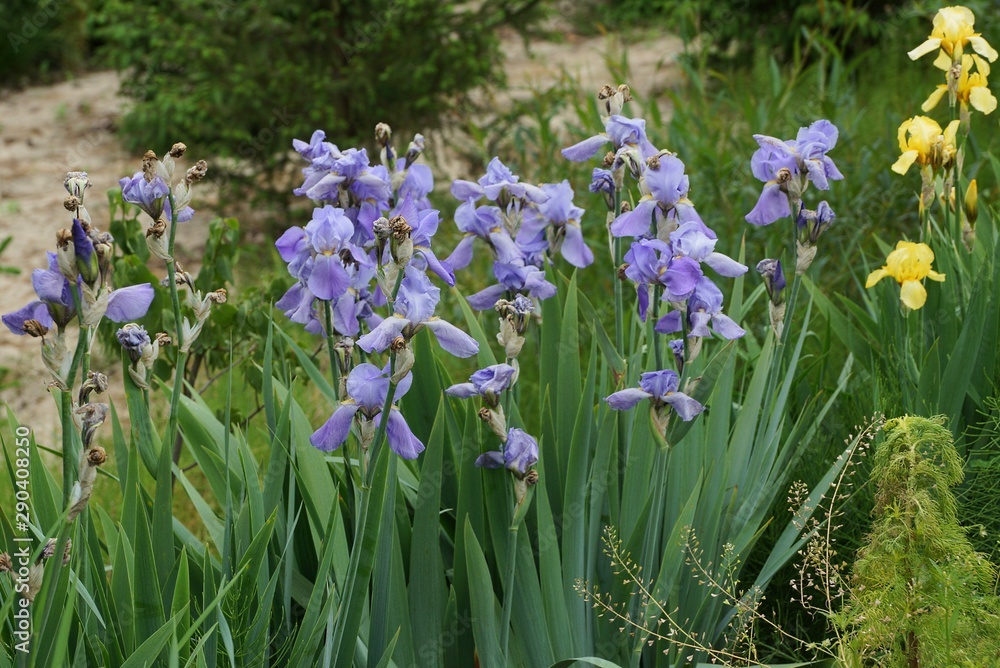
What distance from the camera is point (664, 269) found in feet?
4.71

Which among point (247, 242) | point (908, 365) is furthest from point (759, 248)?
point (247, 242)

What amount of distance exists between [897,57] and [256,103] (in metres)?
3.36

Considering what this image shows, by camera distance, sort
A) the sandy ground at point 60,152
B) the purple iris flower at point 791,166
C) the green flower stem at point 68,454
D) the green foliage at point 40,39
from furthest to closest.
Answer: the green foliage at point 40,39
the sandy ground at point 60,152
the purple iris flower at point 791,166
the green flower stem at point 68,454

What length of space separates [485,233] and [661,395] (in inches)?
19.2

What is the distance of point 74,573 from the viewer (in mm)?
1252

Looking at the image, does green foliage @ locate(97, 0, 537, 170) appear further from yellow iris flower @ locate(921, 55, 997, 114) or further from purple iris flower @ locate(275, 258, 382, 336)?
purple iris flower @ locate(275, 258, 382, 336)

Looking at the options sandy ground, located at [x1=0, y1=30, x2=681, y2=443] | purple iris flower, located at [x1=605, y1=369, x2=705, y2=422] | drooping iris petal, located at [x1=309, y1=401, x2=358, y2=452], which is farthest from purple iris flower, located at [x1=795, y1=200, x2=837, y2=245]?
sandy ground, located at [x1=0, y1=30, x2=681, y2=443]

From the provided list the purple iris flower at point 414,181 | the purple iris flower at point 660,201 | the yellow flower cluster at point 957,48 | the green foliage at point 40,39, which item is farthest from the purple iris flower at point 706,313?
Result: the green foliage at point 40,39

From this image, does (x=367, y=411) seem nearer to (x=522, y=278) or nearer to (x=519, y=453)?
(x=519, y=453)

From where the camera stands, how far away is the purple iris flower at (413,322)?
1216mm

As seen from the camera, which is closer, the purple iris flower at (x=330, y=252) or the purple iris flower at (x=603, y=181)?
the purple iris flower at (x=330, y=252)

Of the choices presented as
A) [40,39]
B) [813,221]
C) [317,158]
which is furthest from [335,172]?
[40,39]

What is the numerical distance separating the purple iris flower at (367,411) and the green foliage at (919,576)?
2.22 feet

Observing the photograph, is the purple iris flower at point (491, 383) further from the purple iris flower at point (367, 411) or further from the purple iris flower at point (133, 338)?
the purple iris flower at point (133, 338)
